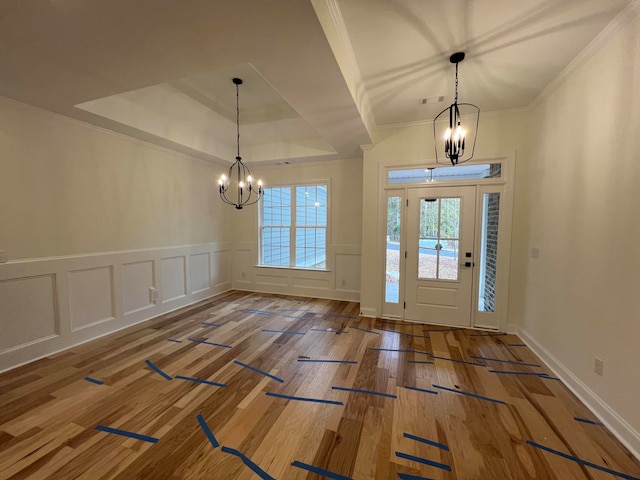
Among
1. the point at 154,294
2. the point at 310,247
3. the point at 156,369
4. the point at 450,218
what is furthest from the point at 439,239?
the point at 154,294

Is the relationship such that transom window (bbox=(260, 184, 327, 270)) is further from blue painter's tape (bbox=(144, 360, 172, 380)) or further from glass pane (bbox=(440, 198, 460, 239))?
blue painter's tape (bbox=(144, 360, 172, 380))

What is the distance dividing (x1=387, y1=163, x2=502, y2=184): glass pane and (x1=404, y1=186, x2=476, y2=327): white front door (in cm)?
16

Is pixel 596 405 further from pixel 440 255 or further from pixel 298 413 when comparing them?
pixel 298 413

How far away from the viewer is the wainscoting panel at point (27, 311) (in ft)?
8.24

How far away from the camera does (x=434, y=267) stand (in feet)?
12.4

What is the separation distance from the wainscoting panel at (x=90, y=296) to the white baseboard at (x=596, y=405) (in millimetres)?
5261

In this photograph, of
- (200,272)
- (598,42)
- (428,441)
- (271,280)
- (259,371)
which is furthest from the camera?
(271,280)

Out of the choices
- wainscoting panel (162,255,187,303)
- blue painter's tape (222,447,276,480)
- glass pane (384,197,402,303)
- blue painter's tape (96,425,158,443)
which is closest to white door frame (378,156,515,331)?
glass pane (384,197,402,303)

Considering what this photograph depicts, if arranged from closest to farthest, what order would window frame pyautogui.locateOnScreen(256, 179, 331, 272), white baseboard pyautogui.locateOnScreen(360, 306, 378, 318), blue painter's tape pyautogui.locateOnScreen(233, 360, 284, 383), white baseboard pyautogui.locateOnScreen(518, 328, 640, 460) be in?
white baseboard pyautogui.locateOnScreen(518, 328, 640, 460)
blue painter's tape pyautogui.locateOnScreen(233, 360, 284, 383)
white baseboard pyautogui.locateOnScreen(360, 306, 378, 318)
window frame pyautogui.locateOnScreen(256, 179, 331, 272)

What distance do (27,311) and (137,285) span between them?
3.84 feet

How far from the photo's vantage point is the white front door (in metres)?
3.60

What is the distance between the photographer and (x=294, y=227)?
5332 mm

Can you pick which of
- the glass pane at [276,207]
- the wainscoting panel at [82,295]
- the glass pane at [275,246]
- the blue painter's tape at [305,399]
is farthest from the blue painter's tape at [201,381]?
the glass pane at [276,207]

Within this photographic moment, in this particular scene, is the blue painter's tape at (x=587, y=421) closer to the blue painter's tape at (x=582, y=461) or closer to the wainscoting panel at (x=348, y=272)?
the blue painter's tape at (x=582, y=461)
